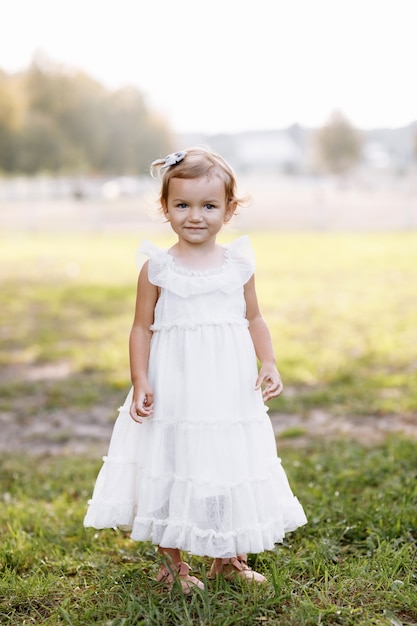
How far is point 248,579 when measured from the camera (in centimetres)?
271

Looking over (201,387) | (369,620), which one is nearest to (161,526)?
(201,387)

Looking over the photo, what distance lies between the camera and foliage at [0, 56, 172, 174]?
111 ft

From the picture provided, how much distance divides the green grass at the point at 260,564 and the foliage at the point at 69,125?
96.0ft

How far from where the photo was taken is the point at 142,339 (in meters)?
2.68

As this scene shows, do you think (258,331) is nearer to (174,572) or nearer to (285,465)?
(174,572)

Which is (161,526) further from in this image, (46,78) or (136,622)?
(46,78)

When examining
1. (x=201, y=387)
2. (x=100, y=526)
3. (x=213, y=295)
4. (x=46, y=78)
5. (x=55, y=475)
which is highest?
(x=46, y=78)

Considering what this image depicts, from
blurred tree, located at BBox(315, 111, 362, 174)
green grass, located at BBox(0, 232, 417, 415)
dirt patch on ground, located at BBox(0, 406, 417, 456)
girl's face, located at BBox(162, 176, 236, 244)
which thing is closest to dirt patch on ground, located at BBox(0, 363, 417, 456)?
dirt patch on ground, located at BBox(0, 406, 417, 456)

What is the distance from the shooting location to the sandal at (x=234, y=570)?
8.98 feet

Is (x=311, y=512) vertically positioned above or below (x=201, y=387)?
below

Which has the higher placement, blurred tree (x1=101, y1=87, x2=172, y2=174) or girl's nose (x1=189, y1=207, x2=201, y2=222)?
blurred tree (x1=101, y1=87, x2=172, y2=174)

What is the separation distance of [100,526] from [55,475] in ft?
5.23

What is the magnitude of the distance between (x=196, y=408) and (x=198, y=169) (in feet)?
2.51

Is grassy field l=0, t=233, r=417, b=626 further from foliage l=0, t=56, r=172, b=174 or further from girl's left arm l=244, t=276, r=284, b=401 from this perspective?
foliage l=0, t=56, r=172, b=174
